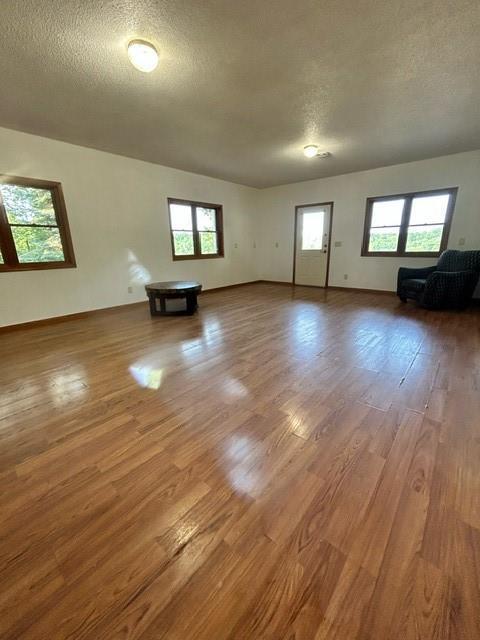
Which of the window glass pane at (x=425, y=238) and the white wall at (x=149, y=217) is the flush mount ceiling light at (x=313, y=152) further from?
the window glass pane at (x=425, y=238)

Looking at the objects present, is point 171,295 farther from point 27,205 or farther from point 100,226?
point 27,205

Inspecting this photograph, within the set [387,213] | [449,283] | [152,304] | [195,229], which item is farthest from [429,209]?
[152,304]

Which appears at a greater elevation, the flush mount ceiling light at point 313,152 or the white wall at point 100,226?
the flush mount ceiling light at point 313,152

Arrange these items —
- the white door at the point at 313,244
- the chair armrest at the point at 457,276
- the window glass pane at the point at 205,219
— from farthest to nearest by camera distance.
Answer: the white door at the point at 313,244 < the window glass pane at the point at 205,219 < the chair armrest at the point at 457,276

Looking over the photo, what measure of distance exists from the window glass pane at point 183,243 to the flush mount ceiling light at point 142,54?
11.3 ft

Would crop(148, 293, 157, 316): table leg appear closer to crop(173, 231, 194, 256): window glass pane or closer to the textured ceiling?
crop(173, 231, 194, 256): window glass pane

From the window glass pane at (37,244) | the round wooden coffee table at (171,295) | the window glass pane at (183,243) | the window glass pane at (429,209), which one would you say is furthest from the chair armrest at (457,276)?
the window glass pane at (37,244)

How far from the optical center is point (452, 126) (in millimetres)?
3443

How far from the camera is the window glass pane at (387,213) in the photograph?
5293mm

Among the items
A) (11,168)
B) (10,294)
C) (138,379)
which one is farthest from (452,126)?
(10,294)

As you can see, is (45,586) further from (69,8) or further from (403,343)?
(403,343)

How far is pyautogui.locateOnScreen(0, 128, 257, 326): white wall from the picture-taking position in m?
3.59

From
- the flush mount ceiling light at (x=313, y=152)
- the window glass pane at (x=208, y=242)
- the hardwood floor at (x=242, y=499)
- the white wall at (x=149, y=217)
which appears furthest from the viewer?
the window glass pane at (x=208, y=242)

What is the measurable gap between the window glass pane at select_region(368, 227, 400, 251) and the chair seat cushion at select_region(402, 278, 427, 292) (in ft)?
3.90
